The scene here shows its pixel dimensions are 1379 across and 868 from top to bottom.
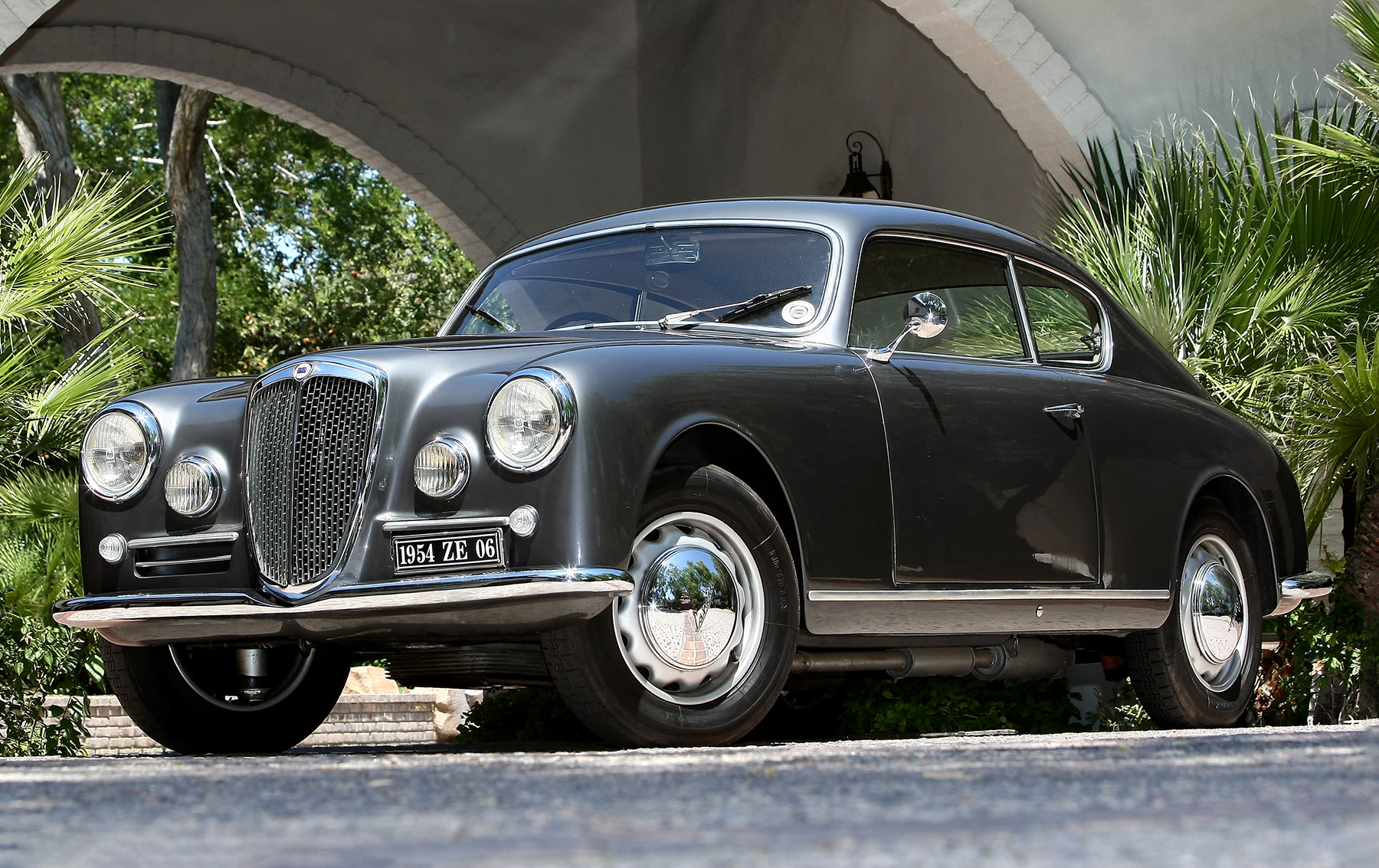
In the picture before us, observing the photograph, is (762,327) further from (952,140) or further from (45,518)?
(952,140)

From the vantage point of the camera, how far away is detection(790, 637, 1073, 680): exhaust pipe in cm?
468

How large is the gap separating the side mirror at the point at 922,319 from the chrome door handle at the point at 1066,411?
0.61 m

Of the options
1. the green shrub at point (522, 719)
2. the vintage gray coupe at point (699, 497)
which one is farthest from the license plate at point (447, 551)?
the green shrub at point (522, 719)

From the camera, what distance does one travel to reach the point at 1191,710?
5500 mm

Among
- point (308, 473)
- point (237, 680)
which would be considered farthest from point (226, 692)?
point (308, 473)

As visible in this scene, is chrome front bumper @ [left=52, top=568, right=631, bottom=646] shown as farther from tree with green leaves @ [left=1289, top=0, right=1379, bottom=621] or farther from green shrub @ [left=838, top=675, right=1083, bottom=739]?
tree with green leaves @ [left=1289, top=0, right=1379, bottom=621]

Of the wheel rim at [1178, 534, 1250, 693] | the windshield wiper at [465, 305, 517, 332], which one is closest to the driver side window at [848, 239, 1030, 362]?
the wheel rim at [1178, 534, 1250, 693]

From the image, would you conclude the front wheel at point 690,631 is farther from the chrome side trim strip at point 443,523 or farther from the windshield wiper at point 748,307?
the windshield wiper at point 748,307

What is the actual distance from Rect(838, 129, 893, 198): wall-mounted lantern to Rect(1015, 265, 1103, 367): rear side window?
7.18 m

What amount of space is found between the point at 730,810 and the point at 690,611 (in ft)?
5.43

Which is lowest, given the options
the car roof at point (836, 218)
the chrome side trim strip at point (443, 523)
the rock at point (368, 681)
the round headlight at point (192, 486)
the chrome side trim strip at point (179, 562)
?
the rock at point (368, 681)

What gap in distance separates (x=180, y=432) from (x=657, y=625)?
1.41 metres

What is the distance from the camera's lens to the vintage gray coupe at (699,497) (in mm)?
3842

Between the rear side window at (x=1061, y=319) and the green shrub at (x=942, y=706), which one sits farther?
the green shrub at (x=942, y=706)
